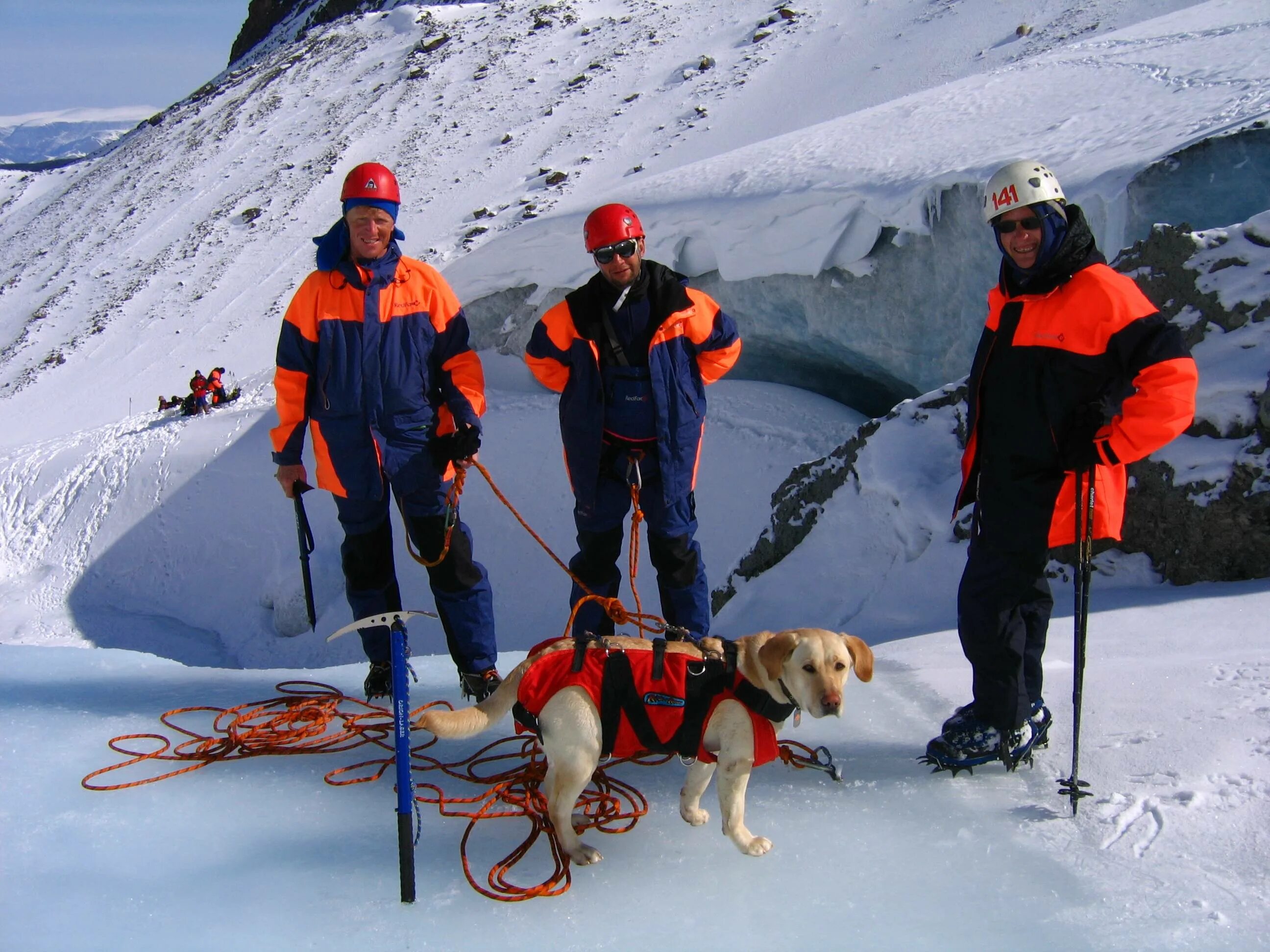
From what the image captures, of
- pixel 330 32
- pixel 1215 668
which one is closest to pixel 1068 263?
pixel 1215 668

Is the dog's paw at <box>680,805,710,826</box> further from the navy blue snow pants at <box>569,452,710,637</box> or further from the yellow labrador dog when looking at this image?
the navy blue snow pants at <box>569,452,710,637</box>

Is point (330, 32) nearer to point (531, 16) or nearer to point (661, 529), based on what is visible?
point (531, 16)

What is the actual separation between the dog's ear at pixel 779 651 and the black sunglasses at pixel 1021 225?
1103 millimetres

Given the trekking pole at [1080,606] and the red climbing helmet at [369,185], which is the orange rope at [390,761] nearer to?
the trekking pole at [1080,606]

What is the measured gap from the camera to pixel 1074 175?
5047mm

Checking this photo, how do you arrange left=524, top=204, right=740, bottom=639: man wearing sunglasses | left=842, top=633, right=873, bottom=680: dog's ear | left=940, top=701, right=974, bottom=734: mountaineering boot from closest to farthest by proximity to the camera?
1. left=842, top=633, right=873, bottom=680: dog's ear
2. left=940, top=701, right=974, bottom=734: mountaineering boot
3. left=524, top=204, right=740, bottom=639: man wearing sunglasses

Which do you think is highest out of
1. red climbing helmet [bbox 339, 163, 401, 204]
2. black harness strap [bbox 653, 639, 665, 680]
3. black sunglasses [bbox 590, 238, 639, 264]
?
red climbing helmet [bbox 339, 163, 401, 204]

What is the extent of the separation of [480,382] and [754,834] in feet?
5.65

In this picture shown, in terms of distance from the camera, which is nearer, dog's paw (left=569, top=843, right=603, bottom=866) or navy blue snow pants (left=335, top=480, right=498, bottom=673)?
dog's paw (left=569, top=843, right=603, bottom=866)

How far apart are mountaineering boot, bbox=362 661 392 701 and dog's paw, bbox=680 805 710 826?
132cm

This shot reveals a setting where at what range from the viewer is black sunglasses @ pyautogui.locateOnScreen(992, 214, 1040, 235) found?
7.36ft

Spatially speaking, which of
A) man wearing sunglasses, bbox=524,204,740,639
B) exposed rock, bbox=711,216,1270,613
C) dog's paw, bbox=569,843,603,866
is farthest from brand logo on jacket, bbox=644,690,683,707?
exposed rock, bbox=711,216,1270,613

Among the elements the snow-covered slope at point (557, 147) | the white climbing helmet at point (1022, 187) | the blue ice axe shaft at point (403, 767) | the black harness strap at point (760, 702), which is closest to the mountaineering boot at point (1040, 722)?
the black harness strap at point (760, 702)

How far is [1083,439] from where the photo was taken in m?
2.19
